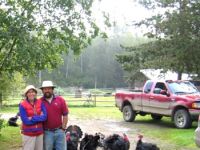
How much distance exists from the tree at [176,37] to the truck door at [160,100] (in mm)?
2266

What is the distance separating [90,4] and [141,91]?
6685mm

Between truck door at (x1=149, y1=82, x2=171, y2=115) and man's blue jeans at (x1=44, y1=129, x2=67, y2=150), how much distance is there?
902cm

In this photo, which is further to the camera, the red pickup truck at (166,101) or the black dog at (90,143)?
the red pickup truck at (166,101)

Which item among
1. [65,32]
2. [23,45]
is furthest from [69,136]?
[65,32]

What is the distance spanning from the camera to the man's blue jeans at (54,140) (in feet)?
25.2

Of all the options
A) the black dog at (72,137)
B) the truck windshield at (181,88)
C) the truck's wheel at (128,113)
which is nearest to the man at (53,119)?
the black dog at (72,137)

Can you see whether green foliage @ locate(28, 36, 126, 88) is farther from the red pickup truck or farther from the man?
the man

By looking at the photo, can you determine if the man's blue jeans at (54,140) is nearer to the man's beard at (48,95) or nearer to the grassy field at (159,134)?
the man's beard at (48,95)

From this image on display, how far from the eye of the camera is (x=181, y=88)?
16.6 m

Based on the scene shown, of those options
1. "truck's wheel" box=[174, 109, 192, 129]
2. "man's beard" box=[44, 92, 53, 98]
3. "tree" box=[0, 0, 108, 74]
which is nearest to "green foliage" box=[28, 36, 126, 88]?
"truck's wheel" box=[174, 109, 192, 129]

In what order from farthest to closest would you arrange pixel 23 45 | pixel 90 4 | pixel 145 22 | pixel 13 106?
pixel 13 106
pixel 145 22
pixel 90 4
pixel 23 45

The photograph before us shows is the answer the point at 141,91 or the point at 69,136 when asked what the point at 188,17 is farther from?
the point at 69,136

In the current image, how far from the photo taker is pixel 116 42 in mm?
92812

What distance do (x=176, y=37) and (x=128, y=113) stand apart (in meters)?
3.87
